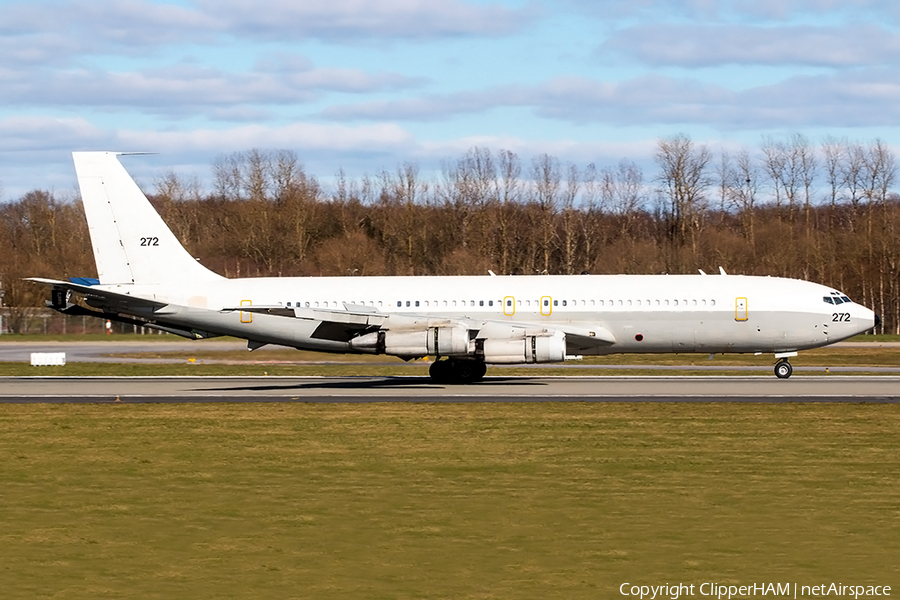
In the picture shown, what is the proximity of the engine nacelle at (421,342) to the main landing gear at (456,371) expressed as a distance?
2.90m

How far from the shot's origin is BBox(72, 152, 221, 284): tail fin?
43.6 metres

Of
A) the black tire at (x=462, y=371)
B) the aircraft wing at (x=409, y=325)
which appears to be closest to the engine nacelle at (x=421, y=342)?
the aircraft wing at (x=409, y=325)

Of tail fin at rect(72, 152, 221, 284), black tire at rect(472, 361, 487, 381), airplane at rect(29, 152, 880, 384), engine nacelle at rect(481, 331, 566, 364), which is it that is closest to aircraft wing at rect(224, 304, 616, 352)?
airplane at rect(29, 152, 880, 384)

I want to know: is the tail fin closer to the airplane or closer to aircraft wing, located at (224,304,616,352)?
the airplane

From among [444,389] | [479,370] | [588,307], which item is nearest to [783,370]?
[588,307]

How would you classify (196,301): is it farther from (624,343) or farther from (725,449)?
(725,449)

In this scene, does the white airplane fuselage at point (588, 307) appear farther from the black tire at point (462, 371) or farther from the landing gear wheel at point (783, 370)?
the black tire at point (462, 371)

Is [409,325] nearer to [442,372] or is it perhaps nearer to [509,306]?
[442,372]

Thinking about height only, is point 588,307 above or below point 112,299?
below

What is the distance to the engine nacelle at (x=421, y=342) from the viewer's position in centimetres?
3984

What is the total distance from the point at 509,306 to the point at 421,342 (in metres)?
4.04

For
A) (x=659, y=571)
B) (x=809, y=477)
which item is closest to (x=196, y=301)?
(x=809, y=477)

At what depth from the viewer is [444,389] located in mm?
39750

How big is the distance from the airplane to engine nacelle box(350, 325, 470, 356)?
0.15 feet
